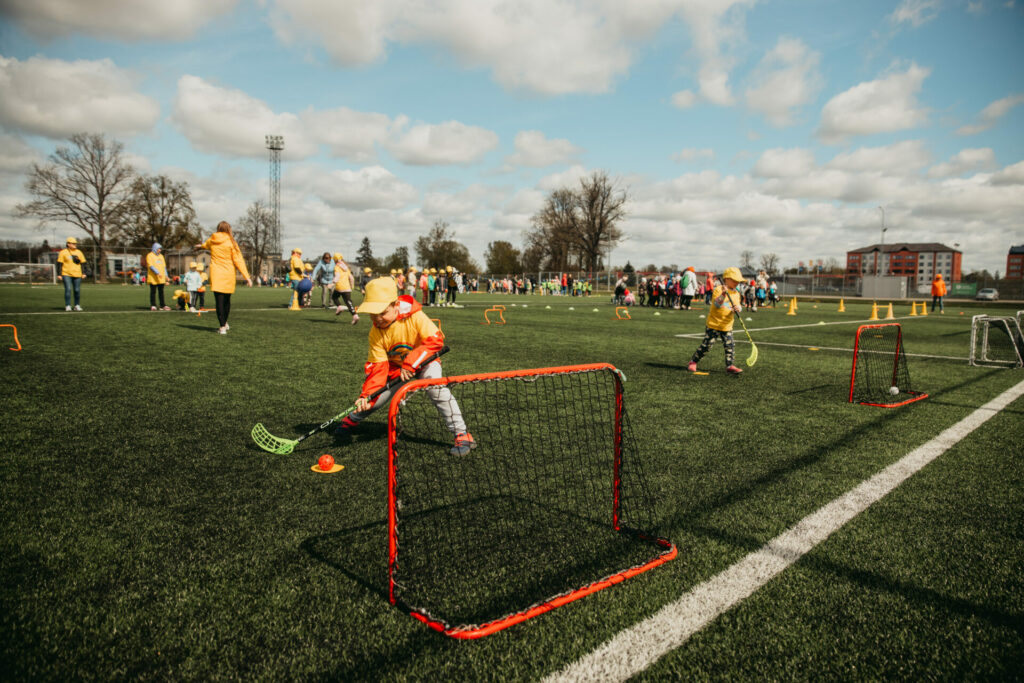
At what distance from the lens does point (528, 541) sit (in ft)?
10.9

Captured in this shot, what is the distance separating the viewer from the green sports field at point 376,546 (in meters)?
2.31

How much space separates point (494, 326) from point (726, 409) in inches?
444

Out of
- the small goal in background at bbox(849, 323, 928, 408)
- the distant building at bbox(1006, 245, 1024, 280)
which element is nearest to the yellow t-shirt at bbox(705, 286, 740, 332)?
the small goal in background at bbox(849, 323, 928, 408)

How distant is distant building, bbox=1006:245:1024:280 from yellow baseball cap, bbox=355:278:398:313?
172 metres

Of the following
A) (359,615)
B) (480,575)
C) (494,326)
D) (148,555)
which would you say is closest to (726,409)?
(480,575)

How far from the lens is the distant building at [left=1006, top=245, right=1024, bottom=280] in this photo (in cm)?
13075

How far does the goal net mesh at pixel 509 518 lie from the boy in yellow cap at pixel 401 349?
154 millimetres

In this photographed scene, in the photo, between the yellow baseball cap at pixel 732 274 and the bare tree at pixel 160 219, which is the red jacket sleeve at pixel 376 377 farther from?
the bare tree at pixel 160 219

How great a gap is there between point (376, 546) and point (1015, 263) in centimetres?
17607

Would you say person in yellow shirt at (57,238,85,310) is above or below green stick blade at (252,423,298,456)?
above

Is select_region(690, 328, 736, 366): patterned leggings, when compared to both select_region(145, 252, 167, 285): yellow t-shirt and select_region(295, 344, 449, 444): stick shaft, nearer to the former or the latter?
select_region(295, 344, 449, 444): stick shaft

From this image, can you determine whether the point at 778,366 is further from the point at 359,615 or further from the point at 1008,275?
the point at 1008,275

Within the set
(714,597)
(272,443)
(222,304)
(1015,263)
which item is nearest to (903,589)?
(714,597)

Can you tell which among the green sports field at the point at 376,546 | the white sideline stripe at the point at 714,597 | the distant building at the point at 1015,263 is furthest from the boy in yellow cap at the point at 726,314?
the distant building at the point at 1015,263
